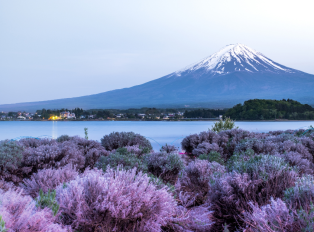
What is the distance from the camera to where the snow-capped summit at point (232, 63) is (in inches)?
4067

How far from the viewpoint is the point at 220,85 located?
104m

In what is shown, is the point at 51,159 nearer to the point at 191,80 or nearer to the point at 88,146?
the point at 88,146

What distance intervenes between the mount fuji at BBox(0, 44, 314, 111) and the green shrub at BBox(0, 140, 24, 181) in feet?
287

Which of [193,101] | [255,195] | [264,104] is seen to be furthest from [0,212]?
[193,101]

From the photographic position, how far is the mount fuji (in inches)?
3799

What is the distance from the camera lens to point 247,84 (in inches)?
4003

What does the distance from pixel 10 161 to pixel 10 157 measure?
58 mm

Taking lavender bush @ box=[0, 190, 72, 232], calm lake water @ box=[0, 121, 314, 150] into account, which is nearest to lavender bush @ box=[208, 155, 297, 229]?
lavender bush @ box=[0, 190, 72, 232]

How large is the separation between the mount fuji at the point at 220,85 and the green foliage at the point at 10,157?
8737 cm

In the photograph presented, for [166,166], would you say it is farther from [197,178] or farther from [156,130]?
[156,130]

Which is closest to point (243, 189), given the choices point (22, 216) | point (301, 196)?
point (301, 196)

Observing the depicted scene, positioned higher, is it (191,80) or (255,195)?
(191,80)

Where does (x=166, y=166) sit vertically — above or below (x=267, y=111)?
below

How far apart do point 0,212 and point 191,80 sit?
357ft
